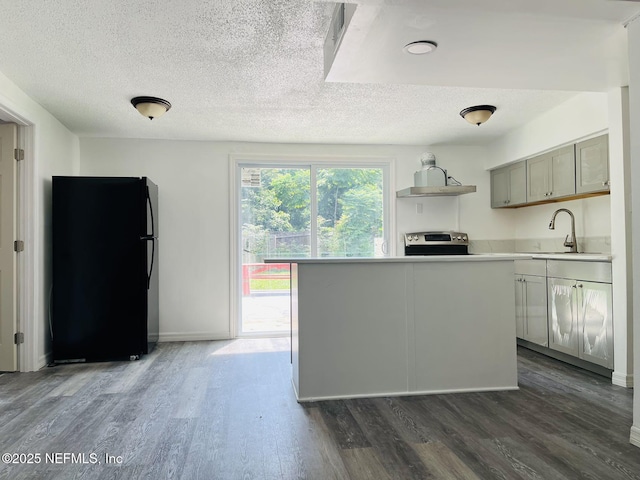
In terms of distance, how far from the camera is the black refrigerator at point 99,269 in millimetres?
3674

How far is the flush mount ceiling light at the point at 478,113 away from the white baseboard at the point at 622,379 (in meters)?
2.27

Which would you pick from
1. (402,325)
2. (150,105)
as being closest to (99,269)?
(150,105)

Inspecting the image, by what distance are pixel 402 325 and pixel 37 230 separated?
10.1 ft

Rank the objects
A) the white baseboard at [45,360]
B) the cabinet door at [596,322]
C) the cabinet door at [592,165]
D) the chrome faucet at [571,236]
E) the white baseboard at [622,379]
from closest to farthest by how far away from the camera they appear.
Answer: the white baseboard at [622,379], the cabinet door at [596,322], the cabinet door at [592,165], the white baseboard at [45,360], the chrome faucet at [571,236]

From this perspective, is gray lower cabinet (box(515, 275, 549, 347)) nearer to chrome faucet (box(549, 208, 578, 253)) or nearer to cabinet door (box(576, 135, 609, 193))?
chrome faucet (box(549, 208, 578, 253))

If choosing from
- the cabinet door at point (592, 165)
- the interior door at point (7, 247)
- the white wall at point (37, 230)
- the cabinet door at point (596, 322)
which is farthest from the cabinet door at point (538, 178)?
the interior door at point (7, 247)

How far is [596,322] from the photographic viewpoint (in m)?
3.18

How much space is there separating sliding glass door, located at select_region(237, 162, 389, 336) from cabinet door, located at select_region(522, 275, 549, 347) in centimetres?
171

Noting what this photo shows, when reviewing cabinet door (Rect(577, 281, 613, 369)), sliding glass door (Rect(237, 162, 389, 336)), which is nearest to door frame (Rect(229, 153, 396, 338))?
sliding glass door (Rect(237, 162, 389, 336))

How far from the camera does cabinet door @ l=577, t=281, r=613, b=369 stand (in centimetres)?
306

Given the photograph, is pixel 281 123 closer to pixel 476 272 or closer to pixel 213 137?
pixel 213 137

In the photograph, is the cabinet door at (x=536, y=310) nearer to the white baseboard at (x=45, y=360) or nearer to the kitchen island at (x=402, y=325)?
the kitchen island at (x=402, y=325)

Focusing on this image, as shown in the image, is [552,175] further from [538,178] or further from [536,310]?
[536,310]

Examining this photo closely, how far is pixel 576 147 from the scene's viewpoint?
11.9 feet
